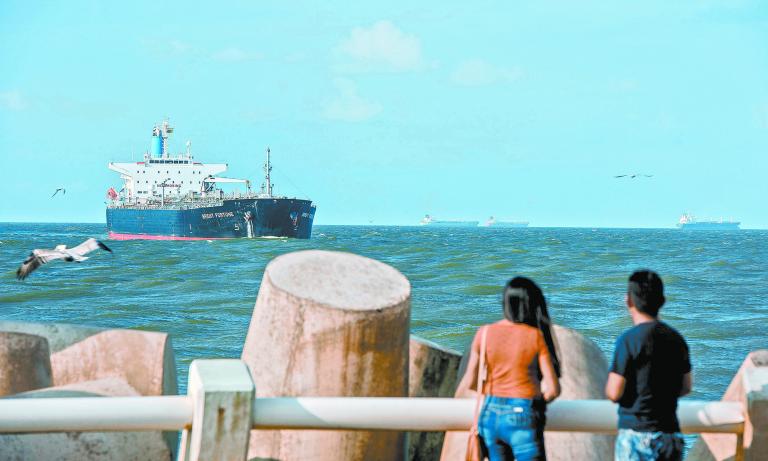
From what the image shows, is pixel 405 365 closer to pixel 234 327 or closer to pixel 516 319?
pixel 516 319

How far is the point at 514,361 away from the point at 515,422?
20 centimetres

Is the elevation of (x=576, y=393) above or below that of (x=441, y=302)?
above

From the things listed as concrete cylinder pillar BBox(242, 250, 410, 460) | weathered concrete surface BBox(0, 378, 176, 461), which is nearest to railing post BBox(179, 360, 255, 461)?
concrete cylinder pillar BBox(242, 250, 410, 460)

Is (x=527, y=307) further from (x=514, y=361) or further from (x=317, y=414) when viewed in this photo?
(x=317, y=414)

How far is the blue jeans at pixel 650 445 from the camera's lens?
11.1 feet

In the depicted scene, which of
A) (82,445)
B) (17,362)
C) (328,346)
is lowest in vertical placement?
(82,445)

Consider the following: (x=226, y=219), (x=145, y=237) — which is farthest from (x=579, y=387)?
(x=145, y=237)

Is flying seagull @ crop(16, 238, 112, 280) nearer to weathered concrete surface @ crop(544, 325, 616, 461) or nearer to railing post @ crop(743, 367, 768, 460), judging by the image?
weathered concrete surface @ crop(544, 325, 616, 461)

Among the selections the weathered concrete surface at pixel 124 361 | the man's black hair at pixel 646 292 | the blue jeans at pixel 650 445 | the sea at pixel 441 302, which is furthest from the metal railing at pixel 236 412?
the sea at pixel 441 302

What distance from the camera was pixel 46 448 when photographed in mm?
3930

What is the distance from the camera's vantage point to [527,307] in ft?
11.5

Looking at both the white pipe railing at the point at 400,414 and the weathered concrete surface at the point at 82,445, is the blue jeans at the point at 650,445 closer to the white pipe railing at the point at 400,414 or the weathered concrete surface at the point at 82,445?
the white pipe railing at the point at 400,414

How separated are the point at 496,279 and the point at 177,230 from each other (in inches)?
1882

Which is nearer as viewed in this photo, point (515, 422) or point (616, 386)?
point (616, 386)
